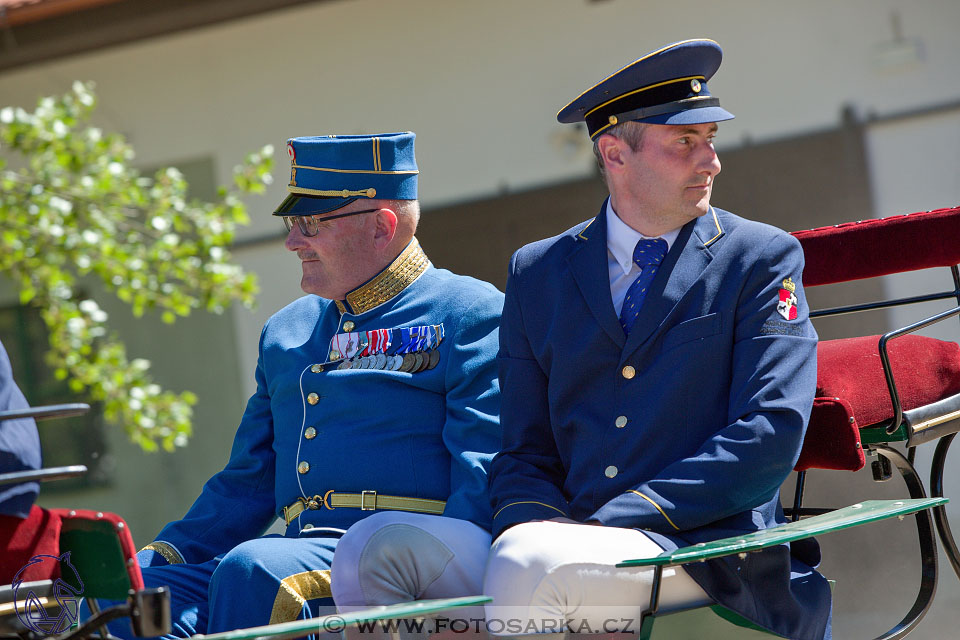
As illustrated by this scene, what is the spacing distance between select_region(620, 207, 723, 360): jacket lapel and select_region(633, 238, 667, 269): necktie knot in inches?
1.1

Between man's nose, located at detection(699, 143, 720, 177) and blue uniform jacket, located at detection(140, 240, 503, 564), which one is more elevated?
man's nose, located at detection(699, 143, 720, 177)

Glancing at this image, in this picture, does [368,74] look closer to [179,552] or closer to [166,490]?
[166,490]

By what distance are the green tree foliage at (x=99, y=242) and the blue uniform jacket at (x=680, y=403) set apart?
3.08 m

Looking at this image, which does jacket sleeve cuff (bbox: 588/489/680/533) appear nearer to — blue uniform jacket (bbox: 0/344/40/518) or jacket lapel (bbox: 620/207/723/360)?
jacket lapel (bbox: 620/207/723/360)

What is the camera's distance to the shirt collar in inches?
92.2

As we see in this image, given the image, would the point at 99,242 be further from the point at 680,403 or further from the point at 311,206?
the point at 680,403

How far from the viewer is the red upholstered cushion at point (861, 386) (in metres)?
2.32

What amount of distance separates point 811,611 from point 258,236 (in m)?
4.80

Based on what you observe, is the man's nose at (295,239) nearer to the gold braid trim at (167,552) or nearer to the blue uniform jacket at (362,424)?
the blue uniform jacket at (362,424)

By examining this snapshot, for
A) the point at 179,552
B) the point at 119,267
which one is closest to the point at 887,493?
the point at 179,552

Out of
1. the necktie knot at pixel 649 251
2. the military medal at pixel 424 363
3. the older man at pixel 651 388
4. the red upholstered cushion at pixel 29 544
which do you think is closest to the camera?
the older man at pixel 651 388

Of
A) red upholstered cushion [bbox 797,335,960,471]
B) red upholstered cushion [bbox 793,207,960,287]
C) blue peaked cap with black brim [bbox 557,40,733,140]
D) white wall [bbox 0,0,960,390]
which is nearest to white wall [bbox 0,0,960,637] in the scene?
white wall [bbox 0,0,960,390]

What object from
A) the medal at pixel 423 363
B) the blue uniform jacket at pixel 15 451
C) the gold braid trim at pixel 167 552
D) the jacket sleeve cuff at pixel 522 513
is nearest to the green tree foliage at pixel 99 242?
the gold braid trim at pixel 167 552

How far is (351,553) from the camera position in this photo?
2105 millimetres
